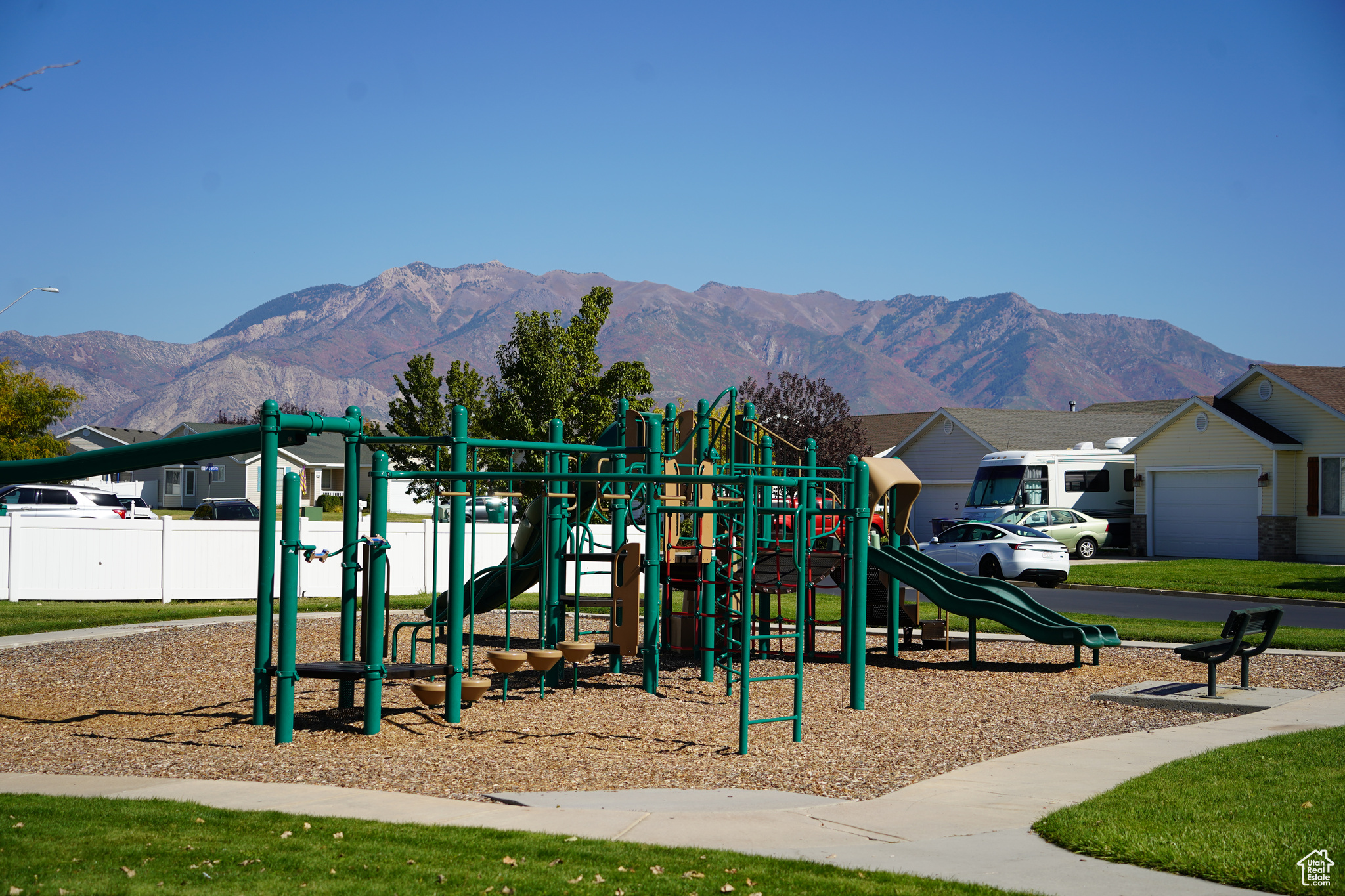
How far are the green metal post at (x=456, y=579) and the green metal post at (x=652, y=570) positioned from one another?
2.22 m

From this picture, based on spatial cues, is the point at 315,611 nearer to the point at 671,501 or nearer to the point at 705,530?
the point at 671,501

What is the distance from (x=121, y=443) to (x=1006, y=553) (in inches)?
2517

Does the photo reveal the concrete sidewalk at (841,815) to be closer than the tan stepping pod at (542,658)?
Yes

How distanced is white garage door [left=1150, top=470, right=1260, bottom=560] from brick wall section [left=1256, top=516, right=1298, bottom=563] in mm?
681

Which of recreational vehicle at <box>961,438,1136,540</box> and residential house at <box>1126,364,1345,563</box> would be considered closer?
residential house at <box>1126,364,1345,563</box>

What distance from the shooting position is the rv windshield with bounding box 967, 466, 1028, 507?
35.8 metres

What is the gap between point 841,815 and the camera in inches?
272

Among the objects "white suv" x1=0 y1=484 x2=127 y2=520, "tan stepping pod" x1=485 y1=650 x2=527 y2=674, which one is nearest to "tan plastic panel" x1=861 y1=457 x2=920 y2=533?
"tan stepping pod" x1=485 y1=650 x2=527 y2=674

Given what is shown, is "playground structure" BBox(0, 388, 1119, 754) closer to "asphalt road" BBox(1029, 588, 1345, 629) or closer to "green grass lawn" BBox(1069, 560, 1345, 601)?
"asphalt road" BBox(1029, 588, 1345, 629)

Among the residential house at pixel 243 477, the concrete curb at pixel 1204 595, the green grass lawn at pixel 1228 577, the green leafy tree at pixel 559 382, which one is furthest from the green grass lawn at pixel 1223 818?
the residential house at pixel 243 477

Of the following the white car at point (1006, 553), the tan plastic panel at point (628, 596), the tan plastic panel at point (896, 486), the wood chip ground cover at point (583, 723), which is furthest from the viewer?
the white car at point (1006, 553)

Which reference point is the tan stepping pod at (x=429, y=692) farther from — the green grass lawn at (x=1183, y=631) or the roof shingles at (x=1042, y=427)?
the roof shingles at (x=1042, y=427)

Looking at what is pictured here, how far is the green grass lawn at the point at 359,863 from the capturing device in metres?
5.40

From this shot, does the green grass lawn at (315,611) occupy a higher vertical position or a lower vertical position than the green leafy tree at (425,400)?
lower
